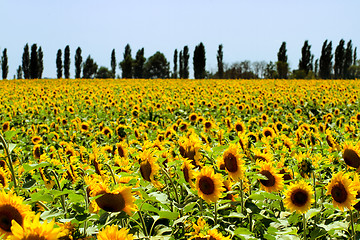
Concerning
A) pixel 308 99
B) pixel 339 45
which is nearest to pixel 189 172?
pixel 308 99

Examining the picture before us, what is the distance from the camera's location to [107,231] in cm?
133

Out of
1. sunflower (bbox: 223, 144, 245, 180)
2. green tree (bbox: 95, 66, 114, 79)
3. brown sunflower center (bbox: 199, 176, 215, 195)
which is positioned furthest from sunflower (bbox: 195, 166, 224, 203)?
green tree (bbox: 95, 66, 114, 79)

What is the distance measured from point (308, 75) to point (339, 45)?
769 centimetres

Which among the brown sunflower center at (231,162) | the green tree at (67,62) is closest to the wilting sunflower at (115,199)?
the brown sunflower center at (231,162)

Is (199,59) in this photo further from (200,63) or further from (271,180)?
(271,180)

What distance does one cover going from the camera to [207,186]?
83.4 inches

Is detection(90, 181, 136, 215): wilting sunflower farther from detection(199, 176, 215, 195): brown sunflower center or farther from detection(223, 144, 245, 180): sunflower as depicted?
detection(223, 144, 245, 180): sunflower

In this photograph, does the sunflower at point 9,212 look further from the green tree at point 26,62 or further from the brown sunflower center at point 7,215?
the green tree at point 26,62

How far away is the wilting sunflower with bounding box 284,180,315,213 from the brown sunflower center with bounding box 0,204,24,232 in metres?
1.61

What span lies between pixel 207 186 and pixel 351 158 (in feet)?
3.99

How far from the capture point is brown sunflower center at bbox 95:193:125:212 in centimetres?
176

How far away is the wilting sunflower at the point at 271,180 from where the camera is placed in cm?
257

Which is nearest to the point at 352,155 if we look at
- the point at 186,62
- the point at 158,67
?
the point at 186,62

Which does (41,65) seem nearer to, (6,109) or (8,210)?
(6,109)
